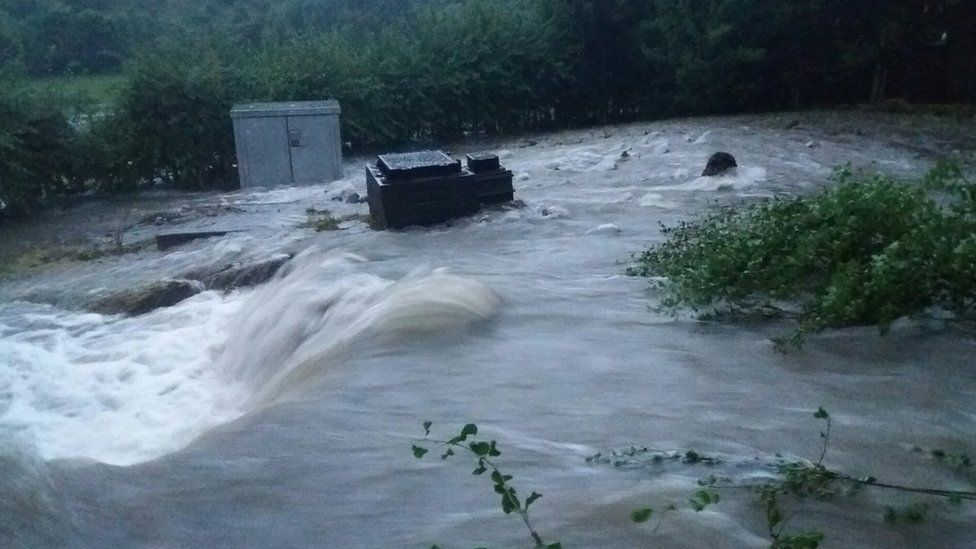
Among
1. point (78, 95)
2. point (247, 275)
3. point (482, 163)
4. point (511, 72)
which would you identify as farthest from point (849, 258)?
point (511, 72)

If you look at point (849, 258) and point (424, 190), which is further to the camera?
point (424, 190)

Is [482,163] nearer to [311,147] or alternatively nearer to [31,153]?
[311,147]

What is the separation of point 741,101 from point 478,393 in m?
15.3

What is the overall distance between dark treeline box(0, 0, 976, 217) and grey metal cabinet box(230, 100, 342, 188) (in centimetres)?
159

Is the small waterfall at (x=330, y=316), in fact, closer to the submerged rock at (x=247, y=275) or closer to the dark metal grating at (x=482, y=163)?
the submerged rock at (x=247, y=275)

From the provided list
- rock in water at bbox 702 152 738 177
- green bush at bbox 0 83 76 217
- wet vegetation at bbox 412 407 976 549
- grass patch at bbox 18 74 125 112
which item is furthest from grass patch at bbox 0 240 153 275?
wet vegetation at bbox 412 407 976 549

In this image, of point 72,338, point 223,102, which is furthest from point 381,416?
point 223,102

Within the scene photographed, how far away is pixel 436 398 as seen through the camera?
527 centimetres

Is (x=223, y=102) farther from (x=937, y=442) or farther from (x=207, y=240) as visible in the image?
(x=937, y=442)

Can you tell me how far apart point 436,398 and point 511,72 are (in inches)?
580

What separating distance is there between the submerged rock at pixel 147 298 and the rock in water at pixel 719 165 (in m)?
5.85

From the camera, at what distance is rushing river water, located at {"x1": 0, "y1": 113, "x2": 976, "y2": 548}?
3.86 meters

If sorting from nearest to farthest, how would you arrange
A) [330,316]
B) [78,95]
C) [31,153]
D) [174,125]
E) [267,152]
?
[330,316], [31,153], [267,152], [174,125], [78,95]

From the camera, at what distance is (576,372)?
5.49 meters
